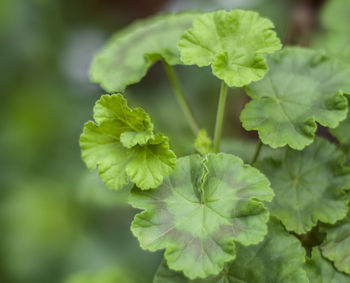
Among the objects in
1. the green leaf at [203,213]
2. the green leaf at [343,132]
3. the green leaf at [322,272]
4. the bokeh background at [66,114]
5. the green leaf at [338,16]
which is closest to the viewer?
the green leaf at [203,213]

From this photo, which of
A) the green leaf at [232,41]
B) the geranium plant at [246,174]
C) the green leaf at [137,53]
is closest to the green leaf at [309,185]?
the geranium plant at [246,174]

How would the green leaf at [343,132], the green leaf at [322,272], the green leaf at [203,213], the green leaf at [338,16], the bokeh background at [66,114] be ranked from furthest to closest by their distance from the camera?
the bokeh background at [66,114] → the green leaf at [338,16] → the green leaf at [343,132] → the green leaf at [322,272] → the green leaf at [203,213]

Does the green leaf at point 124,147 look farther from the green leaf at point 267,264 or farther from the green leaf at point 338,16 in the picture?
the green leaf at point 338,16

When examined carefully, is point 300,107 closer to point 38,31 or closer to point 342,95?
point 342,95

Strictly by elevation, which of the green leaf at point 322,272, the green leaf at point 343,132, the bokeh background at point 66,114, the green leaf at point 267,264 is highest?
the green leaf at point 343,132

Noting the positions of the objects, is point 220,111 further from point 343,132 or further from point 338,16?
point 338,16

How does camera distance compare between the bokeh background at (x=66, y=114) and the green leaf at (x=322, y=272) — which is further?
the bokeh background at (x=66, y=114)
